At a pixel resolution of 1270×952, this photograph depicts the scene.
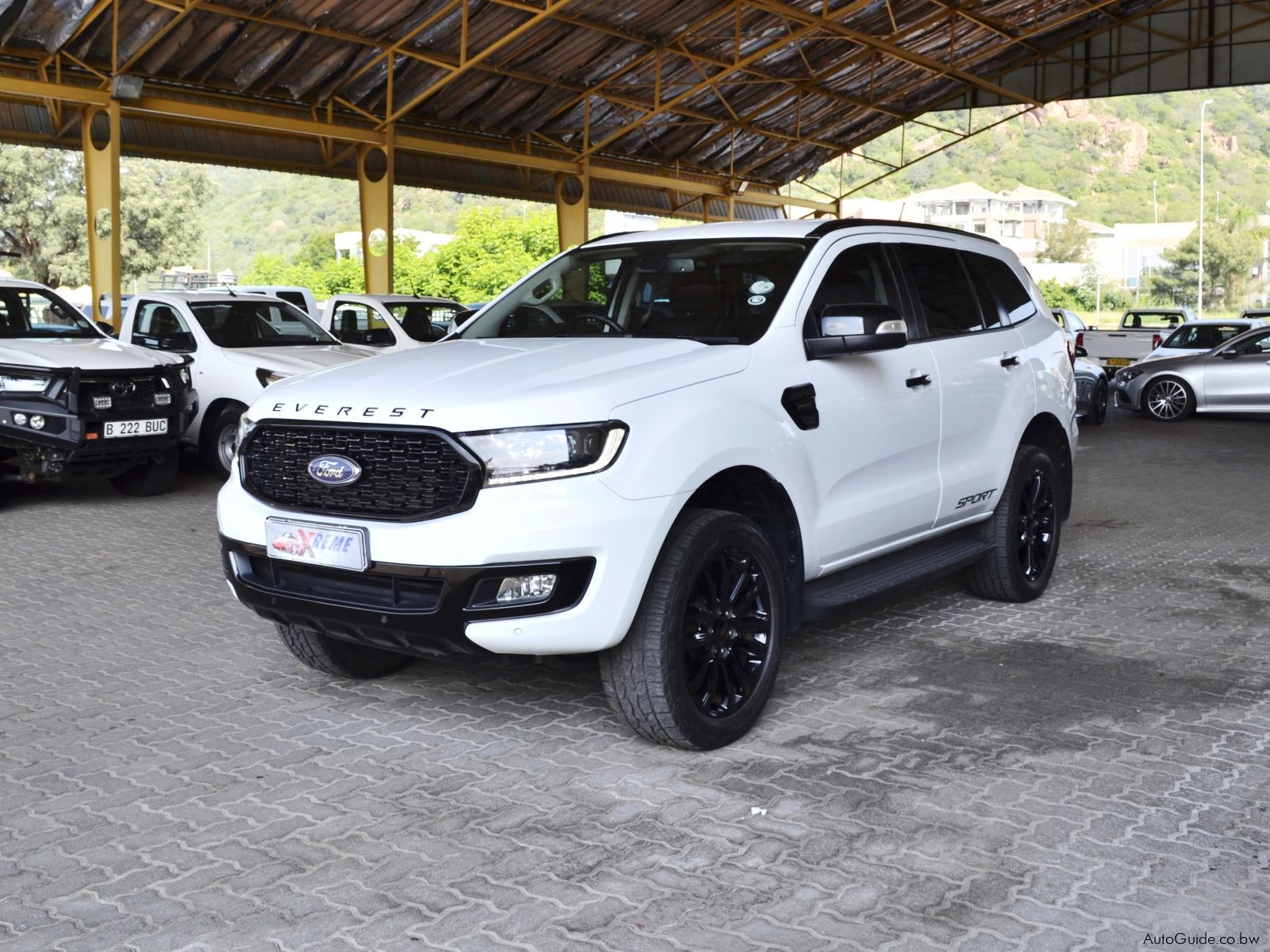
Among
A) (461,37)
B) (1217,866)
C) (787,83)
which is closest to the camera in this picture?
(1217,866)

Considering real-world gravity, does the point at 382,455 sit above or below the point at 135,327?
below

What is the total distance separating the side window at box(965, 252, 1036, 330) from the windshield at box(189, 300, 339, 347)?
7.67 metres

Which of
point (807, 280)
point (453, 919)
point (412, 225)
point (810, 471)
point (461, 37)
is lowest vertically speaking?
point (453, 919)

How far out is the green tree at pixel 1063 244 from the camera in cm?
9881

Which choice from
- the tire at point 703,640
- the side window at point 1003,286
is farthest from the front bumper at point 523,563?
the side window at point 1003,286

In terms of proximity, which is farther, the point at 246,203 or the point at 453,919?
the point at 246,203

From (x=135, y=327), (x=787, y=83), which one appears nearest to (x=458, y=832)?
(x=135, y=327)

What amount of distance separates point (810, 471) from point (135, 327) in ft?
31.4

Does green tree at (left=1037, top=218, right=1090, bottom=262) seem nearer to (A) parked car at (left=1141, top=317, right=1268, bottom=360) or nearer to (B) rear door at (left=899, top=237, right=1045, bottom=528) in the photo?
(A) parked car at (left=1141, top=317, right=1268, bottom=360)

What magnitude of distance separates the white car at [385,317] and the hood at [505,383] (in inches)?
380

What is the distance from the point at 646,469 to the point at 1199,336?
1992 cm

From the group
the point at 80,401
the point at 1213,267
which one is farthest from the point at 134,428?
the point at 1213,267

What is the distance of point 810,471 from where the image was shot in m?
4.87

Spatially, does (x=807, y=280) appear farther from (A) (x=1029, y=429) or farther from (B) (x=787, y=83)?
(B) (x=787, y=83)
